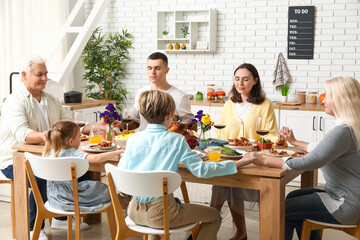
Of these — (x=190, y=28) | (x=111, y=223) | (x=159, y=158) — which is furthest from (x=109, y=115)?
(x=190, y=28)

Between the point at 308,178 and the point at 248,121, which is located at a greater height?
the point at 248,121

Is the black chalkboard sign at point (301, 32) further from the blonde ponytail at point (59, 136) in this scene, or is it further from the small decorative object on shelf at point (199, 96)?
the blonde ponytail at point (59, 136)

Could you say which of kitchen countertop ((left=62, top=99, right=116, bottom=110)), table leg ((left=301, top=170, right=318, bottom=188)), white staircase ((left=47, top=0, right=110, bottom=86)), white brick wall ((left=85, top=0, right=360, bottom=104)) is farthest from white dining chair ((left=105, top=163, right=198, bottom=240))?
white brick wall ((left=85, top=0, right=360, bottom=104))

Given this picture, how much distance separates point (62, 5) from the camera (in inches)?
270

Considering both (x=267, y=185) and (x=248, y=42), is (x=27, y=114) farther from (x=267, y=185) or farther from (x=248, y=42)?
(x=248, y=42)

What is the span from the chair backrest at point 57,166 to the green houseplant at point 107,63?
4044mm

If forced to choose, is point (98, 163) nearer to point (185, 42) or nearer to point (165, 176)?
point (165, 176)

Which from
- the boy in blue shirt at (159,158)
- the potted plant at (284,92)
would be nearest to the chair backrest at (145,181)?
the boy in blue shirt at (159,158)

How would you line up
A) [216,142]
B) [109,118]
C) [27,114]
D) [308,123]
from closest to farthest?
[216,142] → [109,118] → [27,114] → [308,123]

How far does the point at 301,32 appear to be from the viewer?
6145 mm

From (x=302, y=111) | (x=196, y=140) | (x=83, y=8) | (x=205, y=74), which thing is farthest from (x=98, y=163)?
(x=83, y=8)

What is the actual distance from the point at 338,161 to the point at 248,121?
1.24 metres

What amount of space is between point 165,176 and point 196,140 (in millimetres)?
767

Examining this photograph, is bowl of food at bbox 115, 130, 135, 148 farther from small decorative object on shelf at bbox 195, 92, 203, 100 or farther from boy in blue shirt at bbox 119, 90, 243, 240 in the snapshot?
small decorative object on shelf at bbox 195, 92, 203, 100
